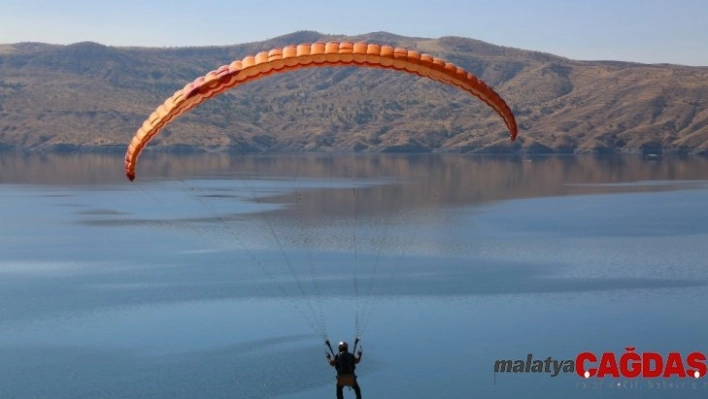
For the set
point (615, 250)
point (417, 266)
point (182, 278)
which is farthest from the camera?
point (615, 250)

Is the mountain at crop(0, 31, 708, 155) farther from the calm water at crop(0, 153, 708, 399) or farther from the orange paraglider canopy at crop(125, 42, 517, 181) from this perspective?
the orange paraglider canopy at crop(125, 42, 517, 181)

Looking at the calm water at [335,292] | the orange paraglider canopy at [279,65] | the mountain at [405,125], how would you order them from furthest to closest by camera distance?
1. the mountain at [405,125]
2. the calm water at [335,292]
3. the orange paraglider canopy at [279,65]

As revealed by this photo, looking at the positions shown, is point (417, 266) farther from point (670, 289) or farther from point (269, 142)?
point (269, 142)

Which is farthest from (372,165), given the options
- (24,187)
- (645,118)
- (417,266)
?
(417,266)

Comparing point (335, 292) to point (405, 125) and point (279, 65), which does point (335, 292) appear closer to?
point (279, 65)

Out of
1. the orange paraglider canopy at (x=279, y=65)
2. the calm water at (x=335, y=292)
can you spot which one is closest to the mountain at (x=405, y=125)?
the calm water at (x=335, y=292)

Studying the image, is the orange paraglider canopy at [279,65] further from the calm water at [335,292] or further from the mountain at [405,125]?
the mountain at [405,125]

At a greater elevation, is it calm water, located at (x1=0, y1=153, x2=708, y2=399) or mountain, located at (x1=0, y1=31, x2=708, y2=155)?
mountain, located at (x1=0, y1=31, x2=708, y2=155)

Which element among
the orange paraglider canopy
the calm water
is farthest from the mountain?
the orange paraglider canopy
